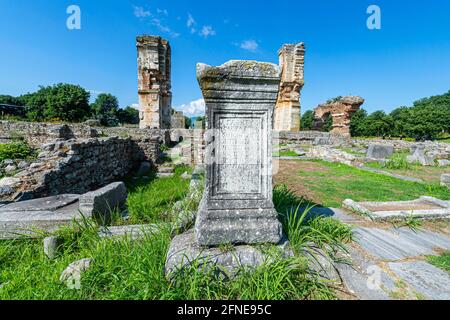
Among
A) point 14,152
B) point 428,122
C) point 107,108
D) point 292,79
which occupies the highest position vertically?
point 107,108

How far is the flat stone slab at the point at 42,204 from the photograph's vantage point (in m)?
3.22

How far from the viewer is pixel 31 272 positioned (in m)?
2.00

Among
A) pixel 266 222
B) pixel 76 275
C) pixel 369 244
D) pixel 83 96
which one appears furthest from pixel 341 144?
pixel 83 96

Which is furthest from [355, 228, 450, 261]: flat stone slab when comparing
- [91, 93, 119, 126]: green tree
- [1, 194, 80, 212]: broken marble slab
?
[91, 93, 119, 126]: green tree

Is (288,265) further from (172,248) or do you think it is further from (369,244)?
(369,244)

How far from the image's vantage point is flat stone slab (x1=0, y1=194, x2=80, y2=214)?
3.22m

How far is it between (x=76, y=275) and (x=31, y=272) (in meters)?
0.73

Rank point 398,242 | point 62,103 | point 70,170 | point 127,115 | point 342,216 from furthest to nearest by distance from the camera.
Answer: point 127,115
point 62,103
point 70,170
point 342,216
point 398,242

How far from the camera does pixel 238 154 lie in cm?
184

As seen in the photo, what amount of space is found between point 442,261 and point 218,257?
81.9 inches


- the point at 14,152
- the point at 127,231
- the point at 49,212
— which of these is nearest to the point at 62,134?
the point at 14,152

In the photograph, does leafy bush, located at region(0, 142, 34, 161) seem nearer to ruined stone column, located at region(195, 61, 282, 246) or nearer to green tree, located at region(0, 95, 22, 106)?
→ ruined stone column, located at region(195, 61, 282, 246)

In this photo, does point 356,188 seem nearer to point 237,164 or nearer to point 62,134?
point 237,164
